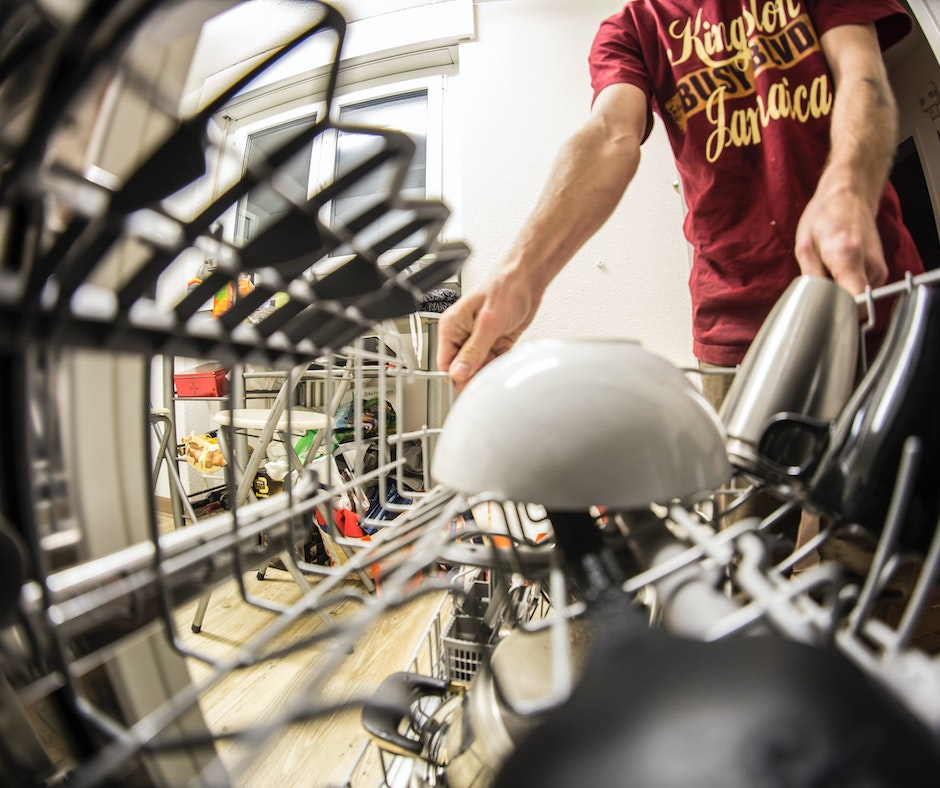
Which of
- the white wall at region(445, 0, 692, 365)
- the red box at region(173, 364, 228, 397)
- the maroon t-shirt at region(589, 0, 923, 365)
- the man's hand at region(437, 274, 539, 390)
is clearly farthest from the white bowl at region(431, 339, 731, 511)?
the red box at region(173, 364, 228, 397)

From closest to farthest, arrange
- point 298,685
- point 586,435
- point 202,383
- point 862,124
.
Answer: point 586,435 → point 862,124 → point 298,685 → point 202,383

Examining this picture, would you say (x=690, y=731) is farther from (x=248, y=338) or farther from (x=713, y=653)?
(x=248, y=338)

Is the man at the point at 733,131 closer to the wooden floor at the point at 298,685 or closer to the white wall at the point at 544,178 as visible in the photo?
the wooden floor at the point at 298,685

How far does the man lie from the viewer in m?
0.51

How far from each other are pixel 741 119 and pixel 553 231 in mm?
438

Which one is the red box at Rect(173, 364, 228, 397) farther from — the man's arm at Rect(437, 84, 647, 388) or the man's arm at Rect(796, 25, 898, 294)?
the man's arm at Rect(796, 25, 898, 294)

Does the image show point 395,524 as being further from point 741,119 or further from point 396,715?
point 741,119

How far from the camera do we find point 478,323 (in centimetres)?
35

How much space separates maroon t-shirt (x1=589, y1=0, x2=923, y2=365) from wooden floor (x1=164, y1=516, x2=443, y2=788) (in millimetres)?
633

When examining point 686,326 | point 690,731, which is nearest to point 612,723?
point 690,731

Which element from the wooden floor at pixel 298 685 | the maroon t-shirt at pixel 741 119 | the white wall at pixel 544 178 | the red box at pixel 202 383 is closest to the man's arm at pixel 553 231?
the maroon t-shirt at pixel 741 119

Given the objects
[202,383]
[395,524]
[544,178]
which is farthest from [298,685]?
[544,178]

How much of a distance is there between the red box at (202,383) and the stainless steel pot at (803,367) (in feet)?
5.45

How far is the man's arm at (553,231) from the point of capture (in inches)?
14.3
